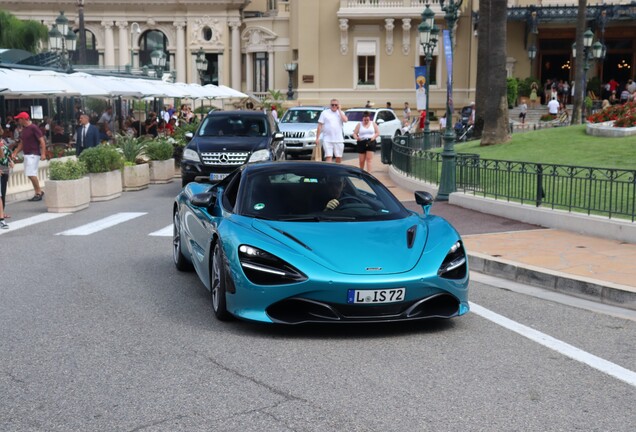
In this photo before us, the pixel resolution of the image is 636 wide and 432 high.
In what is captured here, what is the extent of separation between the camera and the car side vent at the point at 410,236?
24.3 feet

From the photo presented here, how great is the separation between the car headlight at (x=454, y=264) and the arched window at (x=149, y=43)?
6470 cm

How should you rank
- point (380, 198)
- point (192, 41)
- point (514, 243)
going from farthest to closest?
point (192, 41), point (514, 243), point (380, 198)

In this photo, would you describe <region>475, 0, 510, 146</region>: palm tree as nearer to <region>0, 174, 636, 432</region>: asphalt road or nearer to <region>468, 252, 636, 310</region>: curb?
<region>468, 252, 636, 310</region>: curb

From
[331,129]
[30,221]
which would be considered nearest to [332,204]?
[30,221]

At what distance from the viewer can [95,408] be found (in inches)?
213

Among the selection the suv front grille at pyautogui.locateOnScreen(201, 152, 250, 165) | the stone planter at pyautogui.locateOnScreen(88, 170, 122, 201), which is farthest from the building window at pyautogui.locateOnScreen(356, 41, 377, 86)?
the suv front grille at pyautogui.locateOnScreen(201, 152, 250, 165)

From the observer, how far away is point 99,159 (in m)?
20.0

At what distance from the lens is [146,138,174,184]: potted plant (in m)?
24.5

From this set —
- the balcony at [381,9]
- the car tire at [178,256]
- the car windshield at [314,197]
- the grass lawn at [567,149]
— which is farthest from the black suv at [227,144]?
the balcony at [381,9]

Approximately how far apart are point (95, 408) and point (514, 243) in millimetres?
7906

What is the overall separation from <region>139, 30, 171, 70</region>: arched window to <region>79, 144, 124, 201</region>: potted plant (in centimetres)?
5087

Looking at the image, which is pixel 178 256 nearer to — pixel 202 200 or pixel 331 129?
pixel 202 200

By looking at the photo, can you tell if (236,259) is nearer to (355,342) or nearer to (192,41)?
(355,342)

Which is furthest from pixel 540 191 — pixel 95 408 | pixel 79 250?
pixel 95 408
